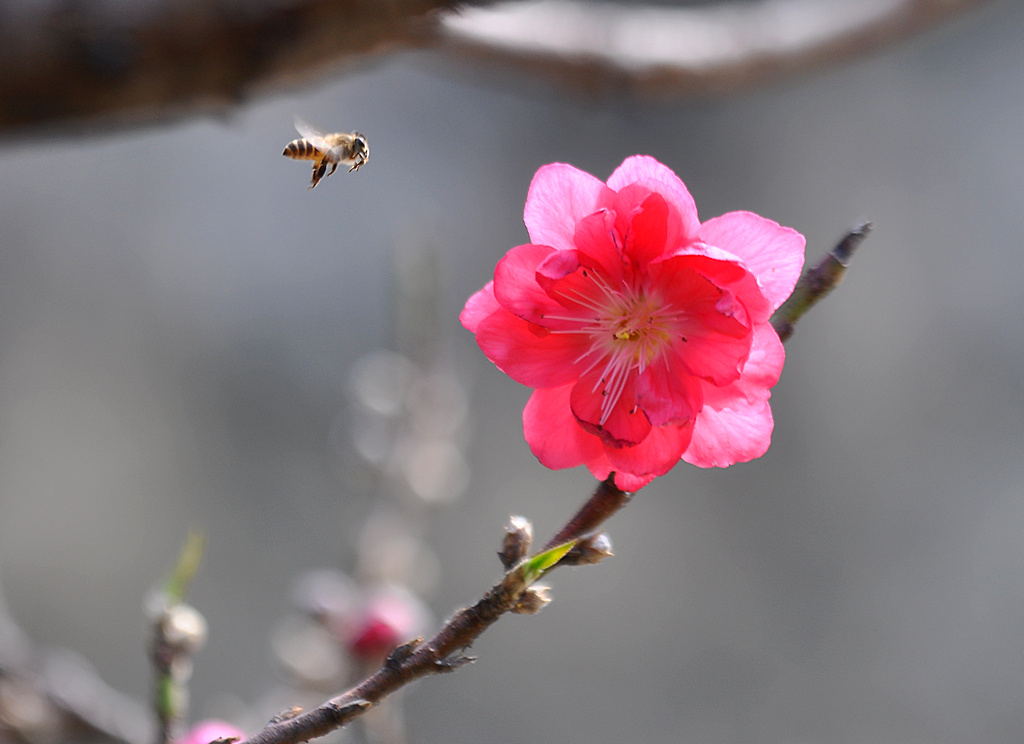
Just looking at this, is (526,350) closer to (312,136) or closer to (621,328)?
(621,328)

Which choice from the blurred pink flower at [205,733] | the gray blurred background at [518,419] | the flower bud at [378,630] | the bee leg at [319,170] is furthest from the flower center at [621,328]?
the gray blurred background at [518,419]

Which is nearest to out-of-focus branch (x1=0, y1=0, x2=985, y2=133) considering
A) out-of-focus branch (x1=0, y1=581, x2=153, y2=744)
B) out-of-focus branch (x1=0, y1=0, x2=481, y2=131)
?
out-of-focus branch (x1=0, y1=0, x2=481, y2=131)

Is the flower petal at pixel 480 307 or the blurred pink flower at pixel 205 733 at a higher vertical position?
the flower petal at pixel 480 307

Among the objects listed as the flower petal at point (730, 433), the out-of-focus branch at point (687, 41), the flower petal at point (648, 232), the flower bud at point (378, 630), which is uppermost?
the out-of-focus branch at point (687, 41)

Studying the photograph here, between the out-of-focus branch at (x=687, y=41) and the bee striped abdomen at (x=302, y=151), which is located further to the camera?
the out-of-focus branch at (x=687, y=41)

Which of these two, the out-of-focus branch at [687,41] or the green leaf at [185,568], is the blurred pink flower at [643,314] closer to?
the green leaf at [185,568]

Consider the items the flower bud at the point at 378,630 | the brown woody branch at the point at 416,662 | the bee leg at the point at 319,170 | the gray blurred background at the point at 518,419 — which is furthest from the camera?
the gray blurred background at the point at 518,419

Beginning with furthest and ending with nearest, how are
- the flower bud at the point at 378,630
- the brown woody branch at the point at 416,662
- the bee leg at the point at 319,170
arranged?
1. the flower bud at the point at 378,630
2. the bee leg at the point at 319,170
3. the brown woody branch at the point at 416,662
